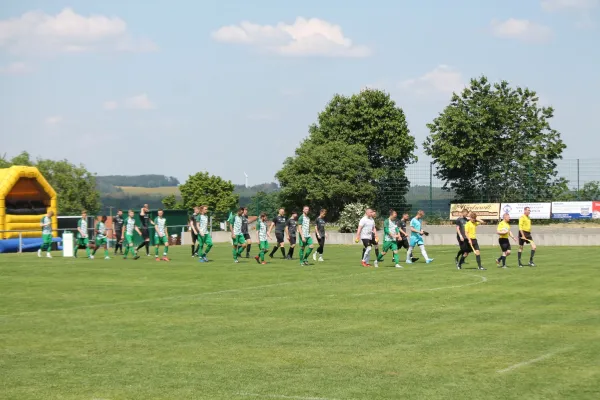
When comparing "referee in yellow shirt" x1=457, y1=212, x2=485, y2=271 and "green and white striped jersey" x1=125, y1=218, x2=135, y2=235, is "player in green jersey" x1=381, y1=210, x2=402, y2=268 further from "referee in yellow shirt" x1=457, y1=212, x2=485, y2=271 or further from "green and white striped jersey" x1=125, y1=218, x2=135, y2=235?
"green and white striped jersey" x1=125, y1=218, x2=135, y2=235

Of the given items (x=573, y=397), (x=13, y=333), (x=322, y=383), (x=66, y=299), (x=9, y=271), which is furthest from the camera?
(x=9, y=271)

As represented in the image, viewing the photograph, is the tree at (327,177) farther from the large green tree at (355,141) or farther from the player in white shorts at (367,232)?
the player in white shorts at (367,232)

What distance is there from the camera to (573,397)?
31.5 ft

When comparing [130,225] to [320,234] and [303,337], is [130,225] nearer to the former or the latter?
[320,234]

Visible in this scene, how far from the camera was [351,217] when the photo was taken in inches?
2254

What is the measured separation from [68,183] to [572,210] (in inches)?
2127

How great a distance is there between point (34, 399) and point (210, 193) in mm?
99987

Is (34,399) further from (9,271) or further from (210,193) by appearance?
(210,193)

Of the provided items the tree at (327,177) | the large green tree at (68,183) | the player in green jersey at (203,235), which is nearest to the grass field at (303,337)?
the player in green jersey at (203,235)

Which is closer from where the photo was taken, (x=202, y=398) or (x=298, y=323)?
(x=202, y=398)

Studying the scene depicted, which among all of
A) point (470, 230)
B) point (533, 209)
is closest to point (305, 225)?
point (470, 230)

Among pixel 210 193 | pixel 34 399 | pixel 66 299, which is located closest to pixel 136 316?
pixel 66 299

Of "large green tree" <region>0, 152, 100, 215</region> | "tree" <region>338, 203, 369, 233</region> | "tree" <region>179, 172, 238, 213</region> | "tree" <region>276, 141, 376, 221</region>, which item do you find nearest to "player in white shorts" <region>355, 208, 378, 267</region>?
"tree" <region>338, 203, 369, 233</region>

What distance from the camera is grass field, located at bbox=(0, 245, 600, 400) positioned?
10391mm
